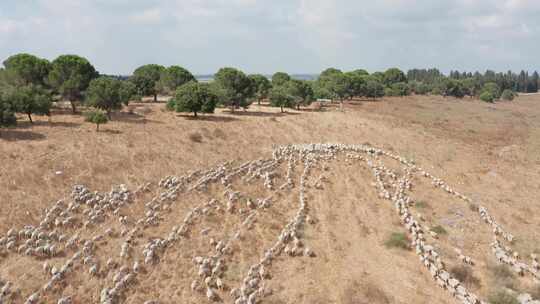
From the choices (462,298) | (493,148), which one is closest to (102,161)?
(462,298)

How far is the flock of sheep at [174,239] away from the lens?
1492cm

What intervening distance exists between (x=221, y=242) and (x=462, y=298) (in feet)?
37.2

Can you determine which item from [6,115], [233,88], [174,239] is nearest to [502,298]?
[174,239]

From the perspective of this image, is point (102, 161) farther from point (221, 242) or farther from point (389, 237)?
point (389, 237)

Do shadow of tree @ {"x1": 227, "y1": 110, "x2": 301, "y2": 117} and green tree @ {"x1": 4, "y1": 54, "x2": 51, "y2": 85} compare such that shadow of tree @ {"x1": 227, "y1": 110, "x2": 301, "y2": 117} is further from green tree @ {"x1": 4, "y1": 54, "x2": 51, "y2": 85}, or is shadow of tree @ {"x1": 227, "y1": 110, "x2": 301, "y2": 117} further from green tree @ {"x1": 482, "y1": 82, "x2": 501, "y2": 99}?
green tree @ {"x1": 482, "y1": 82, "x2": 501, "y2": 99}

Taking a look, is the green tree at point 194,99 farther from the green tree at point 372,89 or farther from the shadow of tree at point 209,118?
the green tree at point 372,89

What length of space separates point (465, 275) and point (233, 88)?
43186 millimetres

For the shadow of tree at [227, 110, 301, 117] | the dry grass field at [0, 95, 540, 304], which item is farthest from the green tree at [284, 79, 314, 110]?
A: the dry grass field at [0, 95, 540, 304]

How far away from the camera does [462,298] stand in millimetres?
15570

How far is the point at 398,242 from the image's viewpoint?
19.6 meters

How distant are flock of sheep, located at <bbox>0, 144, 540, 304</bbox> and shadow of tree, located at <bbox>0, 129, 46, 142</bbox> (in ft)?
37.7

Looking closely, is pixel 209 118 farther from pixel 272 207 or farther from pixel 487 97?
pixel 487 97

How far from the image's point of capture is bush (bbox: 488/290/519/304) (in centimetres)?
1536

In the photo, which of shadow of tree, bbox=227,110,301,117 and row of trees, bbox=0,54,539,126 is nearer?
row of trees, bbox=0,54,539,126
